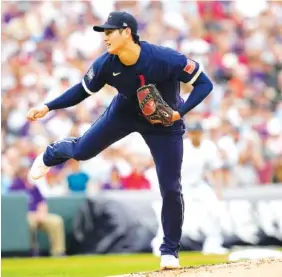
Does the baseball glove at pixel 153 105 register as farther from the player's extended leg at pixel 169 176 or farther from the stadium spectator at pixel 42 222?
the stadium spectator at pixel 42 222

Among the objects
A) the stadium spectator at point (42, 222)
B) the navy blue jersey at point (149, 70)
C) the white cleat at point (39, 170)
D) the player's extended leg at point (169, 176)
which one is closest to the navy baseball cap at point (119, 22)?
the navy blue jersey at point (149, 70)

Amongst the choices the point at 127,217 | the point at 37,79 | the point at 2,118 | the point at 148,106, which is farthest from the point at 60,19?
the point at 148,106

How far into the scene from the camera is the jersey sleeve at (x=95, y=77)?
26.6ft

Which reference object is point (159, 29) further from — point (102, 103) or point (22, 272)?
point (22, 272)

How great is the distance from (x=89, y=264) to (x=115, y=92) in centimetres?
533

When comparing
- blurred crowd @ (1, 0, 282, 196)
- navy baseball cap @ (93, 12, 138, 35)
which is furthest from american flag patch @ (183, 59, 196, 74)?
blurred crowd @ (1, 0, 282, 196)

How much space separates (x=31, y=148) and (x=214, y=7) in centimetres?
619

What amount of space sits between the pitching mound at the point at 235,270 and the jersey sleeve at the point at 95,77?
161 centimetres

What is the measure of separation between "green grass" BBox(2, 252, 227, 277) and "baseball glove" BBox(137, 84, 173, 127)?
2902 millimetres

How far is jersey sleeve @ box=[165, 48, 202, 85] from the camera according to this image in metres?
8.00

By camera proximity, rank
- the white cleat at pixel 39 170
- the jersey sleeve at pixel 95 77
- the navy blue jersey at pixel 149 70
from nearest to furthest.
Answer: the navy blue jersey at pixel 149 70 → the jersey sleeve at pixel 95 77 → the white cleat at pixel 39 170

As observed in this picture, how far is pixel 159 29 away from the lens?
60.2 feet

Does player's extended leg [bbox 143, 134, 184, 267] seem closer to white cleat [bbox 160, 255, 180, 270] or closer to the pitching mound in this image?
white cleat [bbox 160, 255, 180, 270]

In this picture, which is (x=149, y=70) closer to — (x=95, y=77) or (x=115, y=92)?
(x=95, y=77)
